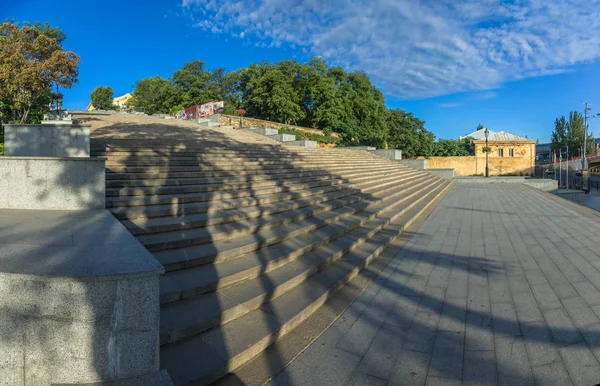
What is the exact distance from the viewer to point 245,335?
2.74 metres

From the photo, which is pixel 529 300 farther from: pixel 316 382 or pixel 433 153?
pixel 433 153

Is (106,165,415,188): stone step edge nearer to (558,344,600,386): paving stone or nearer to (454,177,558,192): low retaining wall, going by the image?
(558,344,600,386): paving stone

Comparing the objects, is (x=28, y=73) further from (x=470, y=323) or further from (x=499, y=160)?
(x=499, y=160)

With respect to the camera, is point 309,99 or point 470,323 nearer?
point 470,323

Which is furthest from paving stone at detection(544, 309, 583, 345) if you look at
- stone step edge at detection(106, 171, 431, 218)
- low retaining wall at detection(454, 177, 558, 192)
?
low retaining wall at detection(454, 177, 558, 192)

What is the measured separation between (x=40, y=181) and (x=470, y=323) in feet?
18.0

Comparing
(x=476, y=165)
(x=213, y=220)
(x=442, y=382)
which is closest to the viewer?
(x=442, y=382)

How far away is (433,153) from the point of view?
43500 millimetres

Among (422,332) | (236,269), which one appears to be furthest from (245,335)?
(422,332)

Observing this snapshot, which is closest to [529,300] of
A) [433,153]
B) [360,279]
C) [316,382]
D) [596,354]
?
[596,354]

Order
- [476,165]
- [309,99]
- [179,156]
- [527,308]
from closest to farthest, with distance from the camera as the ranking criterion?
[527,308]
[179,156]
[309,99]
[476,165]

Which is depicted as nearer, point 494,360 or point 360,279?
point 494,360

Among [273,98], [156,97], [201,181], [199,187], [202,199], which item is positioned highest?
[156,97]

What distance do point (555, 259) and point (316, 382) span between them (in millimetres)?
5013
